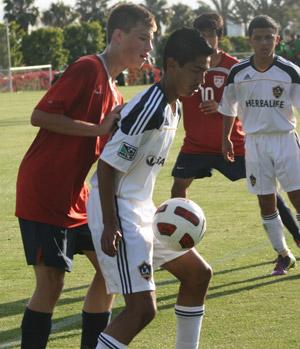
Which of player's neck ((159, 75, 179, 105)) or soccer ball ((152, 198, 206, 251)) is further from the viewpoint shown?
soccer ball ((152, 198, 206, 251))

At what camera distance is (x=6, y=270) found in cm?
845

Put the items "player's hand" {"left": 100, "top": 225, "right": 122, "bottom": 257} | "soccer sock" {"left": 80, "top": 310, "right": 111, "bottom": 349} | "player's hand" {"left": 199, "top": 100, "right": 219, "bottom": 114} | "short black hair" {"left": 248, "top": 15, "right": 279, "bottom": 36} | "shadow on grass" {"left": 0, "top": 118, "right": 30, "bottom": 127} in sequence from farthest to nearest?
1. "shadow on grass" {"left": 0, "top": 118, "right": 30, "bottom": 127}
2. "player's hand" {"left": 199, "top": 100, "right": 219, "bottom": 114}
3. "short black hair" {"left": 248, "top": 15, "right": 279, "bottom": 36}
4. "soccer sock" {"left": 80, "top": 310, "right": 111, "bottom": 349}
5. "player's hand" {"left": 100, "top": 225, "right": 122, "bottom": 257}

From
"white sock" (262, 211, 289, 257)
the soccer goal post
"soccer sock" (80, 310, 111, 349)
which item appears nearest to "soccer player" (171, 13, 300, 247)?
"white sock" (262, 211, 289, 257)

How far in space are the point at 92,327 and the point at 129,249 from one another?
1.02 meters

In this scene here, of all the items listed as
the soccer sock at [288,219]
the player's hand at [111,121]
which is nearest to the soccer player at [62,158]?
the player's hand at [111,121]

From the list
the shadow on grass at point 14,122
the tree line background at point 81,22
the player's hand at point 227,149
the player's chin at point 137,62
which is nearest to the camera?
the player's chin at point 137,62

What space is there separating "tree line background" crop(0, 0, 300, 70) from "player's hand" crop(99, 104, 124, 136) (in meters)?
64.0

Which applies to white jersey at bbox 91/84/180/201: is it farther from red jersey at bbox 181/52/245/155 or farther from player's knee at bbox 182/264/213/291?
red jersey at bbox 181/52/245/155

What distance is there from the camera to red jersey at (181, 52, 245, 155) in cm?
889

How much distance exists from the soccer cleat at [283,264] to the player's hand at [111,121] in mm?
3435

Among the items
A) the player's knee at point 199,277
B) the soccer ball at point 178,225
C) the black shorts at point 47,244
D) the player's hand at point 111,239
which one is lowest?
the player's knee at point 199,277

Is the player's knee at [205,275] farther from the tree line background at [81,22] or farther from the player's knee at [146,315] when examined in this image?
the tree line background at [81,22]

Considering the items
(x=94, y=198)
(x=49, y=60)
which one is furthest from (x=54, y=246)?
(x=49, y=60)

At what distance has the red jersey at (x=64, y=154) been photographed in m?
5.18
